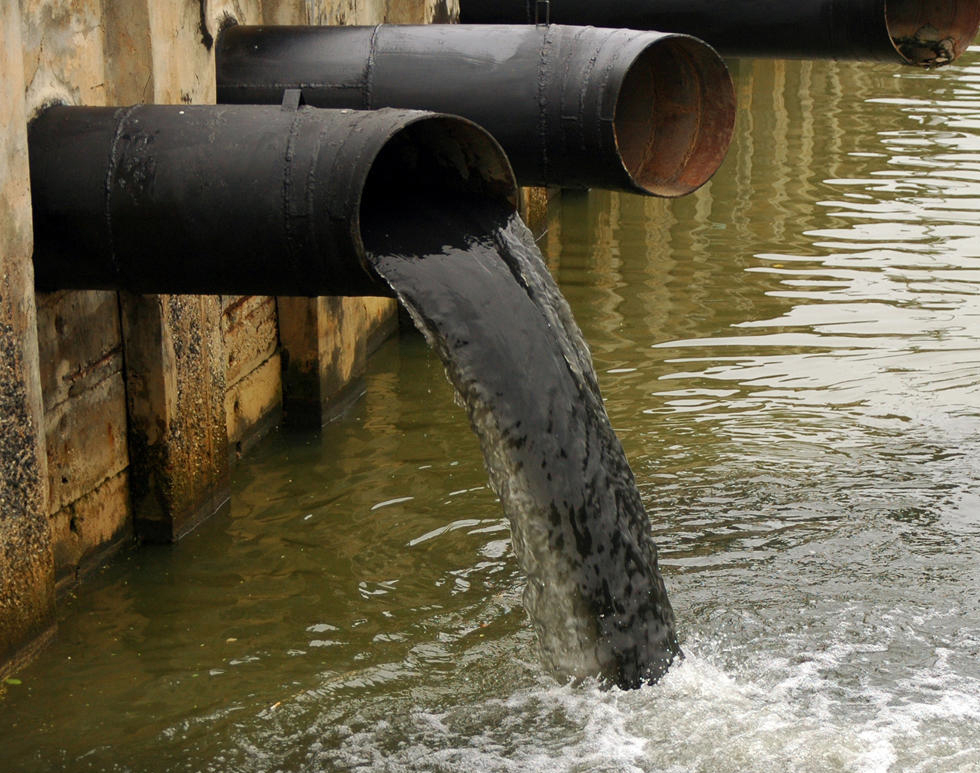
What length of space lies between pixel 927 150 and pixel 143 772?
10.6m

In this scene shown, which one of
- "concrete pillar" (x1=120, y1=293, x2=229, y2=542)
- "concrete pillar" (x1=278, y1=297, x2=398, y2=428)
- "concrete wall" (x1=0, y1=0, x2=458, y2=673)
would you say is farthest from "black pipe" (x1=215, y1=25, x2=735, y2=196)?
"concrete pillar" (x1=278, y1=297, x2=398, y2=428)

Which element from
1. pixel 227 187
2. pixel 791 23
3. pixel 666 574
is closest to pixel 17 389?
pixel 227 187

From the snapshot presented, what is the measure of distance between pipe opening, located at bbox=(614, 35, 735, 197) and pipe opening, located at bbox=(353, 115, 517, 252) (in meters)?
1.38

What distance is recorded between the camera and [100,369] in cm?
602

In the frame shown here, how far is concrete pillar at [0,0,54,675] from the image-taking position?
498 centimetres

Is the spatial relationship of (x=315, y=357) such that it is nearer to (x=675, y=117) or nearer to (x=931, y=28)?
(x=675, y=117)

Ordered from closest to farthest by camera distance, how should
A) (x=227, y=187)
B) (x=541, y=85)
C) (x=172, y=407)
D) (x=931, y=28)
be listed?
(x=227, y=187) < (x=172, y=407) < (x=541, y=85) < (x=931, y=28)

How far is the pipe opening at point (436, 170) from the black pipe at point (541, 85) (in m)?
1.10

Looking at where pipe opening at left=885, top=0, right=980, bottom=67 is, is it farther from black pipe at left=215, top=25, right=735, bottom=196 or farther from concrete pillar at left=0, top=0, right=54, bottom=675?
concrete pillar at left=0, top=0, right=54, bottom=675

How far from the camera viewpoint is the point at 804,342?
29.0ft

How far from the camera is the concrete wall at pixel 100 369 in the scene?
5062 millimetres

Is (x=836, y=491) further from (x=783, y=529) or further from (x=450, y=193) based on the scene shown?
(x=450, y=193)

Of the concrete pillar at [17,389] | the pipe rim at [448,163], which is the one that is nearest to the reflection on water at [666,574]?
the concrete pillar at [17,389]

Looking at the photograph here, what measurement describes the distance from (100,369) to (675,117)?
2.65m
